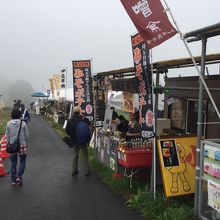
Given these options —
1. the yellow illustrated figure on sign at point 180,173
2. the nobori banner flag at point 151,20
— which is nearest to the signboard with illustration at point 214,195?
the yellow illustrated figure on sign at point 180,173

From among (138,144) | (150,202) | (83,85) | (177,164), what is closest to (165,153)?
(177,164)

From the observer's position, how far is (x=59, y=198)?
27.3 feet

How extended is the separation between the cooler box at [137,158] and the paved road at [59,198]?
2.56 ft

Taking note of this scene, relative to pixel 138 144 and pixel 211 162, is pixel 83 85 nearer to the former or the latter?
pixel 138 144

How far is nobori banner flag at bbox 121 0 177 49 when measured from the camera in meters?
6.48

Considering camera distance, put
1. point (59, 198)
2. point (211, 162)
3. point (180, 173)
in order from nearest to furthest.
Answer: point (211, 162)
point (180, 173)
point (59, 198)

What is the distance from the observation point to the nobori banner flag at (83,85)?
15.1 m

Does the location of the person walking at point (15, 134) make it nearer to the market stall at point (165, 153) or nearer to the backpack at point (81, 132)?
the backpack at point (81, 132)

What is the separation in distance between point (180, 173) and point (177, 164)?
181mm

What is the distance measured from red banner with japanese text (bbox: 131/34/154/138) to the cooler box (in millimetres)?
569

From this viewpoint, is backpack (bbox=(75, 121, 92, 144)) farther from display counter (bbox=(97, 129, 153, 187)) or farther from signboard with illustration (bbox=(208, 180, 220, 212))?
signboard with illustration (bbox=(208, 180, 220, 212))

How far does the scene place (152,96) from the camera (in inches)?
308

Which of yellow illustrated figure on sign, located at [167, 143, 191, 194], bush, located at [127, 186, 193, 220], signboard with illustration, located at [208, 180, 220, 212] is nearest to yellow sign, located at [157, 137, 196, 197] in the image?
yellow illustrated figure on sign, located at [167, 143, 191, 194]

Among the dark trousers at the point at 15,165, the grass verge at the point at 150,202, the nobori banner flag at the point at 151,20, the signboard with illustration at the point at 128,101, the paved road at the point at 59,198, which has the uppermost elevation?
the nobori banner flag at the point at 151,20
